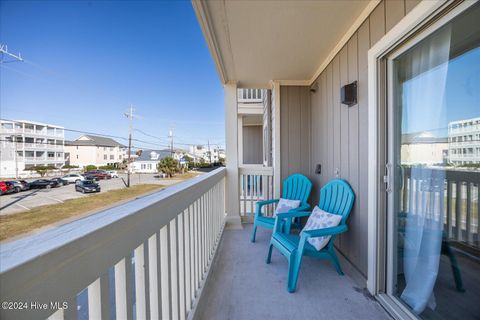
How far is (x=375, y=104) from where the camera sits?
1.73m

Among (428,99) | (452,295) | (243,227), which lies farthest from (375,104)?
(243,227)

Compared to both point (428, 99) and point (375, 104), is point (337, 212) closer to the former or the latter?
point (375, 104)

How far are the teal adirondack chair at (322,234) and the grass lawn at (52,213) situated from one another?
4.99ft

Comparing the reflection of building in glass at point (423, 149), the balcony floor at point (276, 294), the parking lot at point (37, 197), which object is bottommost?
the balcony floor at point (276, 294)

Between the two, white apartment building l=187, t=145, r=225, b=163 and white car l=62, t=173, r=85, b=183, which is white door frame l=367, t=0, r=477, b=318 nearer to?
white car l=62, t=173, r=85, b=183

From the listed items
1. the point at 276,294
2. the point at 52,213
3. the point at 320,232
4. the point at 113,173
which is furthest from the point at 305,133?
the point at 52,213

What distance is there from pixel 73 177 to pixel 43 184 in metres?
0.09

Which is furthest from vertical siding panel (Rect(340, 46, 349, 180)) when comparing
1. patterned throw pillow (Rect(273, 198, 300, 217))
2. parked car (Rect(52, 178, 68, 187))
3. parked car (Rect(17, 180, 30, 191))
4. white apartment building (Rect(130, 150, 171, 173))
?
parked car (Rect(17, 180, 30, 191))

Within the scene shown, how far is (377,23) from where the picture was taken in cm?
173

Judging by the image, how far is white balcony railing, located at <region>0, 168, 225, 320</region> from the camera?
0.41 m

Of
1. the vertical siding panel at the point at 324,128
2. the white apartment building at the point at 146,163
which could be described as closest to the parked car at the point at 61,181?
the white apartment building at the point at 146,163

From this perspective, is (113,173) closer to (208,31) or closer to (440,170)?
(208,31)

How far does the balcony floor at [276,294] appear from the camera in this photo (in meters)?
1.62

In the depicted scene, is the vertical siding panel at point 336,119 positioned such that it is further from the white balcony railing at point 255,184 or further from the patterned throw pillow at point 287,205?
the white balcony railing at point 255,184
